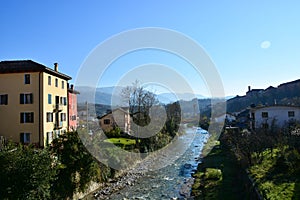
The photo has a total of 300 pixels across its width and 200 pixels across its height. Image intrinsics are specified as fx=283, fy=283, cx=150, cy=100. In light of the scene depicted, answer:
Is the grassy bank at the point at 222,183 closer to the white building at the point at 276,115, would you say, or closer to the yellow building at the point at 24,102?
the white building at the point at 276,115

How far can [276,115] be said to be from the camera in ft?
121

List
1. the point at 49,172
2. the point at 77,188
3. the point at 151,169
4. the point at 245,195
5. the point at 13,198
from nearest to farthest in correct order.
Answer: the point at 13,198, the point at 49,172, the point at 245,195, the point at 77,188, the point at 151,169

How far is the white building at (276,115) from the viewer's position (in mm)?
36688

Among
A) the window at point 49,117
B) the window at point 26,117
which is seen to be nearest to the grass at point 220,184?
the window at point 49,117

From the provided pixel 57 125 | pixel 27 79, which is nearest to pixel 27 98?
pixel 27 79

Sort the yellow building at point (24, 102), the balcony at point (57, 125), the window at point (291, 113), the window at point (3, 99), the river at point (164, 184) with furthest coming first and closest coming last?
the window at point (291, 113)
the balcony at point (57, 125)
the window at point (3, 99)
the yellow building at point (24, 102)
the river at point (164, 184)

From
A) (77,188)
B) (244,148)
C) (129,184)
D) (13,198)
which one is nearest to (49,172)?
(13,198)

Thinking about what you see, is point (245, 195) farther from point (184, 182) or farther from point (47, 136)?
point (47, 136)

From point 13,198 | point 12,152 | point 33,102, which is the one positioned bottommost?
point 13,198

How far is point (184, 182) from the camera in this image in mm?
23516

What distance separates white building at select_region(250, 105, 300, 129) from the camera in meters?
36.7

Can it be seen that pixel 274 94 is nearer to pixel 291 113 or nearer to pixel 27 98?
pixel 291 113

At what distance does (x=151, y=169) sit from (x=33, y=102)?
13120mm

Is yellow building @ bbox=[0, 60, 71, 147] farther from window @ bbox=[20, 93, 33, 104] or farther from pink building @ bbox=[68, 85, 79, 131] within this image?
pink building @ bbox=[68, 85, 79, 131]
